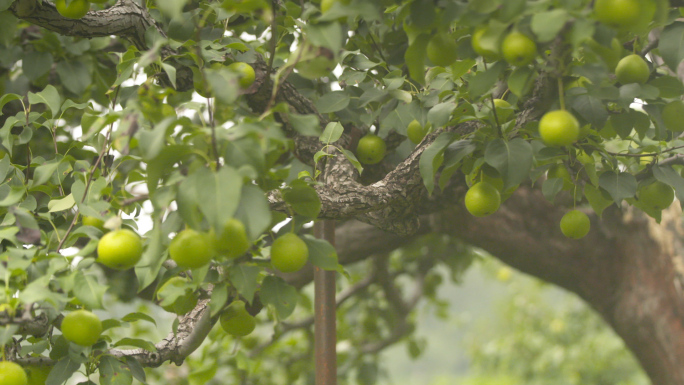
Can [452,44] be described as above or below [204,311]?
above

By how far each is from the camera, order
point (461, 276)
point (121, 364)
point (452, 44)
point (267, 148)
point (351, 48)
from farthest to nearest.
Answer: point (461, 276) < point (351, 48) < point (121, 364) < point (452, 44) < point (267, 148)

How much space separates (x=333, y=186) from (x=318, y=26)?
46cm

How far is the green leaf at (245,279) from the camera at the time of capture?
2.24 feet

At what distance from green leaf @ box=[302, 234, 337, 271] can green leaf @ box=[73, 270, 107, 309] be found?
10.0 inches

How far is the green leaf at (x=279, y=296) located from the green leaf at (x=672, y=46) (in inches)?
23.0

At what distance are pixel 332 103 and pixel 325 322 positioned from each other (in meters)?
0.48

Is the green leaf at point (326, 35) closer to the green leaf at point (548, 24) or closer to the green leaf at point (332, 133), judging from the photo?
the green leaf at point (548, 24)

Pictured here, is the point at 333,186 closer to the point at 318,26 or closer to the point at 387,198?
the point at 387,198

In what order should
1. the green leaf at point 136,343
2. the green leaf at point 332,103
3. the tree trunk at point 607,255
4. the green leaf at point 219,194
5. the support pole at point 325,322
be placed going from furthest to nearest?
the tree trunk at point 607,255, the support pole at point 325,322, the green leaf at point 332,103, the green leaf at point 136,343, the green leaf at point 219,194

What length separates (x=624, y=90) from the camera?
784mm

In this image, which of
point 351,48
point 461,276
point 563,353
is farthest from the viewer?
point 563,353

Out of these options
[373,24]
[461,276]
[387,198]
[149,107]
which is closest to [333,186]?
[387,198]

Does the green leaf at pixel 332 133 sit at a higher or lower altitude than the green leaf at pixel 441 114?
lower

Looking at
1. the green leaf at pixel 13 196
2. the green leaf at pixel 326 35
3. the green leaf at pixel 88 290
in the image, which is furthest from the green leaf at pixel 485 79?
the green leaf at pixel 13 196
